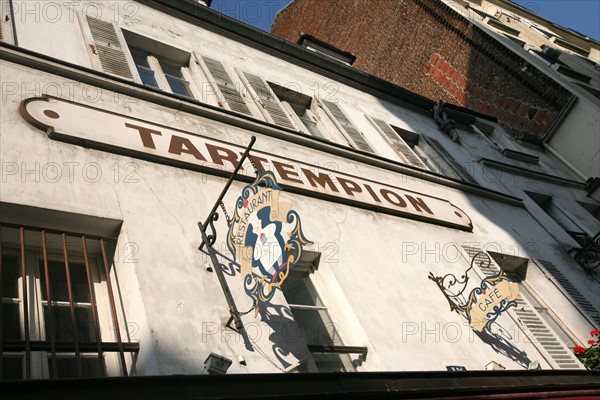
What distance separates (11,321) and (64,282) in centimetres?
57

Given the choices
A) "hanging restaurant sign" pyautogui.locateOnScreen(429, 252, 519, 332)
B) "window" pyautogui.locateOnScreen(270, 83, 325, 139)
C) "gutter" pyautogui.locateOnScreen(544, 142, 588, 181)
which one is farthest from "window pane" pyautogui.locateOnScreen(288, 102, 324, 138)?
"gutter" pyautogui.locateOnScreen(544, 142, 588, 181)

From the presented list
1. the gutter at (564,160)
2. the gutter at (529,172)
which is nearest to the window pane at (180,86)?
the gutter at (529,172)

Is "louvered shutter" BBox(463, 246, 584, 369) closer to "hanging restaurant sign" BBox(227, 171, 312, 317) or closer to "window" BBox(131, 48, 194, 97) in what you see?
"hanging restaurant sign" BBox(227, 171, 312, 317)

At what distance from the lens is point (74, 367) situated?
3965 millimetres

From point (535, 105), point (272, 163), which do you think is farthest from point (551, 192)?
point (272, 163)

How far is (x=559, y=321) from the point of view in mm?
8344

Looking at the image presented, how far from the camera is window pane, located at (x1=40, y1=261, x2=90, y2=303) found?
14.5 feet

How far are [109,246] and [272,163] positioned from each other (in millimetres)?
2703

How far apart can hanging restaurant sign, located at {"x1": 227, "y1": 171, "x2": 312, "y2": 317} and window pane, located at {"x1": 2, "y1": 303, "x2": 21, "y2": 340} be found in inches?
63.5

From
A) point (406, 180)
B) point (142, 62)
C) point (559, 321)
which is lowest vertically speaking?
point (559, 321)

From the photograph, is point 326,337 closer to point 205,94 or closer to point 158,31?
point 205,94

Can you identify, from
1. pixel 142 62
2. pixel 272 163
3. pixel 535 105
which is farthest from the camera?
pixel 535 105

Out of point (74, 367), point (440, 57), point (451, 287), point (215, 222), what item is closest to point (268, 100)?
point (215, 222)

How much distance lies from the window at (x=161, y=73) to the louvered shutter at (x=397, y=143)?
3.87m
